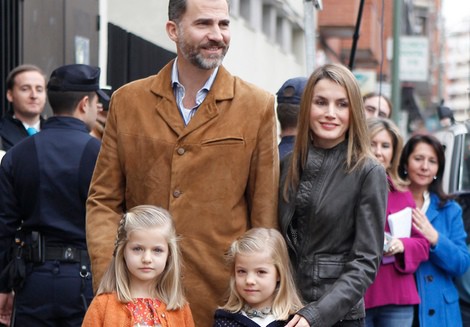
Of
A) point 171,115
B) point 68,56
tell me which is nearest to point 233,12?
point 68,56

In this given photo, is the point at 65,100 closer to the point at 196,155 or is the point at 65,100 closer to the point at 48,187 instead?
the point at 48,187

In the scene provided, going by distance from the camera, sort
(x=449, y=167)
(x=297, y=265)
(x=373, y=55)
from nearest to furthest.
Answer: (x=297, y=265) < (x=449, y=167) < (x=373, y=55)

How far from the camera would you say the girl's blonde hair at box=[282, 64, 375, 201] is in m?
5.01

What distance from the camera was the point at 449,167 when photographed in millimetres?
9234

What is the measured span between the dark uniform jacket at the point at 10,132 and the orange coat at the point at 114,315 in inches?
157

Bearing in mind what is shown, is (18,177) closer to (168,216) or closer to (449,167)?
(168,216)

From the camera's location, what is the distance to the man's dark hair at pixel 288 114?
273 inches

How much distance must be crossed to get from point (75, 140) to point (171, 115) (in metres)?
1.86

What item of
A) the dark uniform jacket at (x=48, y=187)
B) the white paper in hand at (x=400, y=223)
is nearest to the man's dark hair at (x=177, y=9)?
the dark uniform jacket at (x=48, y=187)

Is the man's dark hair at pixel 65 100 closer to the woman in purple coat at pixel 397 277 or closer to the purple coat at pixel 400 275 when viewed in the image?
the woman in purple coat at pixel 397 277

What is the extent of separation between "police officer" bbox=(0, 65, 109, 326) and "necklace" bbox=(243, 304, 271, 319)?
6.26ft

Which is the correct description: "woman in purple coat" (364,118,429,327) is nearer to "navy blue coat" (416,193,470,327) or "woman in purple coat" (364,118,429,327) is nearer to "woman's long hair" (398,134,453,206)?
"navy blue coat" (416,193,470,327)

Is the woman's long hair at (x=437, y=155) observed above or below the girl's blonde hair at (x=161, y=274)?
above

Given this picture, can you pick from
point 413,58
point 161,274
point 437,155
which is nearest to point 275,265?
point 161,274
